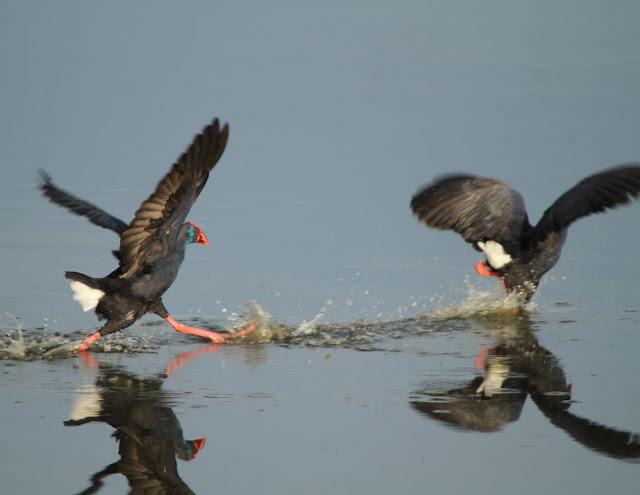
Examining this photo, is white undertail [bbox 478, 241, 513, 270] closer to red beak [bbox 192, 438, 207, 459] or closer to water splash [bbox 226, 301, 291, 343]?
water splash [bbox 226, 301, 291, 343]

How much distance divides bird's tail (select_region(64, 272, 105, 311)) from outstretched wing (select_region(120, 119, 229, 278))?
227 millimetres

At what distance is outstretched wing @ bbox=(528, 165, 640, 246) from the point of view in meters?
10.6

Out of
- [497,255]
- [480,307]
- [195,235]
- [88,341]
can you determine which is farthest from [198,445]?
[497,255]

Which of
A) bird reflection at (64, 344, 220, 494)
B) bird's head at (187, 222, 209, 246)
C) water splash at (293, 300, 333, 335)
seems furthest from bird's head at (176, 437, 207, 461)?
bird's head at (187, 222, 209, 246)

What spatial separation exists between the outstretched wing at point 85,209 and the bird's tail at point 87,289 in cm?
90

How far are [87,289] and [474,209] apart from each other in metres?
3.71

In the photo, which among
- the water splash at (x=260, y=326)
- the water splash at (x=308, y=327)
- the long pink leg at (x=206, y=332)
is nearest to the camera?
the long pink leg at (x=206, y=332)

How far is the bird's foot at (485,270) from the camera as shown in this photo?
11.1 metres

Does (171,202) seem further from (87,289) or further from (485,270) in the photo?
(485,270)

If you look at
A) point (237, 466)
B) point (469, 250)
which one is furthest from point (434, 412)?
point (469, 250)

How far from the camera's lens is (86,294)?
9.09 m

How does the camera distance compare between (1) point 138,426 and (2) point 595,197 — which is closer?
(1) point 138,426

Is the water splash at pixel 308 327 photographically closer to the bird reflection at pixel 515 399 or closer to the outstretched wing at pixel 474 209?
the bird reflection at pixel 515 399

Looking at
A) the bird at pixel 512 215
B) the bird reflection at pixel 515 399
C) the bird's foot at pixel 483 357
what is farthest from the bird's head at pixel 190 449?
the bird at pixel 512 215
